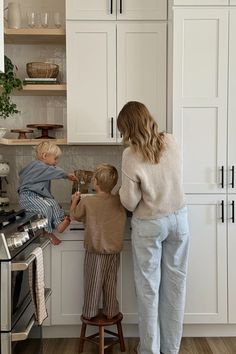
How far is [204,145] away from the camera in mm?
2791

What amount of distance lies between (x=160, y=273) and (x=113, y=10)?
72.1 inches

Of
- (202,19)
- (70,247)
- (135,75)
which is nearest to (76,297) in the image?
(70,247)

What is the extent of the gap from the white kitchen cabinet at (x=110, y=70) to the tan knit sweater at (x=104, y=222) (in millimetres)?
674

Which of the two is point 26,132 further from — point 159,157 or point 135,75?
point 159,157

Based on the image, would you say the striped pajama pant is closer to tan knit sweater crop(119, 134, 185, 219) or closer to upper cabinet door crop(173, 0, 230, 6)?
tan knit sweater crop(119, 134, 185, 219)

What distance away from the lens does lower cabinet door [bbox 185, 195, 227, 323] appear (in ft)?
9.21

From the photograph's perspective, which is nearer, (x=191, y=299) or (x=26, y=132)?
(x=191, y=299)

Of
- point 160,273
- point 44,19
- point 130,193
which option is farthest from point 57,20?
point 160,273

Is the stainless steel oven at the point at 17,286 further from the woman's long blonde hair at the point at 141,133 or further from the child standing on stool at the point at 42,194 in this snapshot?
the woman's long blonde hair at the point at 141,133

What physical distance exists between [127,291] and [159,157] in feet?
3.24

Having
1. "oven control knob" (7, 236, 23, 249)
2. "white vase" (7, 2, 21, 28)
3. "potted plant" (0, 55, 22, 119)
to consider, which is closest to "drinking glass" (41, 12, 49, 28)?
"white vase" (7, 2, 21, 28)

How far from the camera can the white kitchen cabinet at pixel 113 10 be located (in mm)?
3023

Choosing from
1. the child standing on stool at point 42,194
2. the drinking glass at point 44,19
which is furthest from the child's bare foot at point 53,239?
the drinking glass at point 44,19

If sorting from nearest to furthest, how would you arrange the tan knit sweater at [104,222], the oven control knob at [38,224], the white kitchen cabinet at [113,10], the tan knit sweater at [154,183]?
the oven control knob at [38,224]
the tan knit sweater at [154,183]
the tan knit sweater at [104,222]
the white kitchen cabinet at [113,10]
